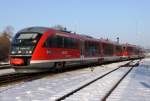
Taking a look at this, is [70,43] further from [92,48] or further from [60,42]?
[92,48]

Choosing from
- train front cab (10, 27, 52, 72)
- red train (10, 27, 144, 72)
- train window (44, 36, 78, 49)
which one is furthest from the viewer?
train window (44, 36, 78, 49)

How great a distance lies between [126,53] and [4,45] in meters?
22.4

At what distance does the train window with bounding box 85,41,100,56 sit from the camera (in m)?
30.7

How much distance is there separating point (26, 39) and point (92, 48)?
13235mm

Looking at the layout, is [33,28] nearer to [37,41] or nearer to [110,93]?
[37,41]

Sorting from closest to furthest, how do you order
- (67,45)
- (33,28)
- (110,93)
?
(110,93)
(33,28)
(67,45)

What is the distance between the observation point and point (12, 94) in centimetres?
1248

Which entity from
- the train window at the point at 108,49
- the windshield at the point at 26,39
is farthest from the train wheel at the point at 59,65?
the train window at the point at 108,49

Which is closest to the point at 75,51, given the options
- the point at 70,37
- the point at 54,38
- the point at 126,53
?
the point at 70,37

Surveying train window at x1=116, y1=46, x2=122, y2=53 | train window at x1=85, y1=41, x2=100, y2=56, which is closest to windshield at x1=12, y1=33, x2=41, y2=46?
train window at x1=85, y1=41, x2=100, y2=56

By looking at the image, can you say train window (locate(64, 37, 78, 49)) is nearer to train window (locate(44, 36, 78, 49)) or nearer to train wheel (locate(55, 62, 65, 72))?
train window (locate(44, 36, 78, 49))

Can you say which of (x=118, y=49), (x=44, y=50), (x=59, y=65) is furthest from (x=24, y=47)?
(x=118, y=49)

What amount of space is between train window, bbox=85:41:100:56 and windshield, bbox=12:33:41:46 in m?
10.2

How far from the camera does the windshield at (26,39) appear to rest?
20.2m
